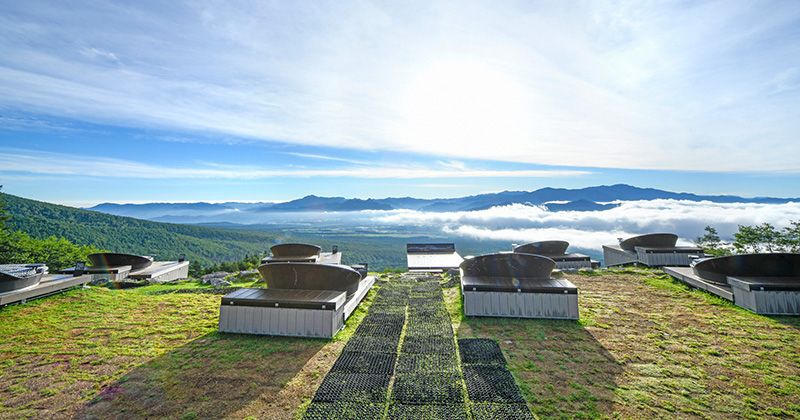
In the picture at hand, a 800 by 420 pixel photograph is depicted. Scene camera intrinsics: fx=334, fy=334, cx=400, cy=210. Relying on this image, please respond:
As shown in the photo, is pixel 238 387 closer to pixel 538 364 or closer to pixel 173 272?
pixel 538 364

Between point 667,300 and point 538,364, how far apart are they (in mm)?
7929


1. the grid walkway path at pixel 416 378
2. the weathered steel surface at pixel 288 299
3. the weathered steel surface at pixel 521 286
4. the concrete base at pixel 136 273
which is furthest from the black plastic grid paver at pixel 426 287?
the concrete base at pixel 136 273

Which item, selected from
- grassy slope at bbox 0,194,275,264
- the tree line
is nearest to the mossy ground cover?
the tree line

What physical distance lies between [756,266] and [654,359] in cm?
706

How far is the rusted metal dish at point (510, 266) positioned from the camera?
10.6m

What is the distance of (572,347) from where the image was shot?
770cm

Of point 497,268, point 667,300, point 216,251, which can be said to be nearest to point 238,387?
point 497,268

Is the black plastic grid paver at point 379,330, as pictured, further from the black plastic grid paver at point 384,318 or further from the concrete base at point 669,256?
the concrete base at point 669,256

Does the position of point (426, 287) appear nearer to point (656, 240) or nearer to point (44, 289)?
point (44, 289)

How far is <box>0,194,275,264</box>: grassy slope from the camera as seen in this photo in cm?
9112

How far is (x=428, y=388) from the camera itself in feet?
19.0

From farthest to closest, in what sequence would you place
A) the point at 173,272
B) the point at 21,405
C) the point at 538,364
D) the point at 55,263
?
the point at 55,263, the point at 173,272, the point at 538,364, the point at 21,405

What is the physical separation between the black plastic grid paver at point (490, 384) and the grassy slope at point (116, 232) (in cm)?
10474

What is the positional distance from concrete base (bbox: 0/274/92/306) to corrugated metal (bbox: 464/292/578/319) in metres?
13.4
